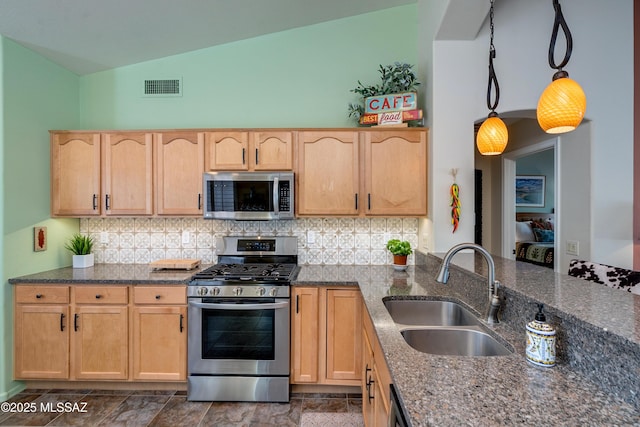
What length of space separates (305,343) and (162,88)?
276cm

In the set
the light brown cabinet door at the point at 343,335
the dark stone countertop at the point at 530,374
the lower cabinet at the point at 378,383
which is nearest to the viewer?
the dark stone countertop at the point at 530,374

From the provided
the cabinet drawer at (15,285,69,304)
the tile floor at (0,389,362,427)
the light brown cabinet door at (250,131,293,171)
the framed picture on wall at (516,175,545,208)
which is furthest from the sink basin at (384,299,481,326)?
the framed picture on wall at (516,175,545,208)

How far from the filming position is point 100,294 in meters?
2.46

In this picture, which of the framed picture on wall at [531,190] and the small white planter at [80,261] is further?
the framed picture on wall at [531,190]

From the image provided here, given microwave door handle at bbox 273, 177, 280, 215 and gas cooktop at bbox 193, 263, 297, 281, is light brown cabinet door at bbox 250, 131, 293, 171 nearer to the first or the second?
microwave door handle at bbox 273, 177, 280, 215

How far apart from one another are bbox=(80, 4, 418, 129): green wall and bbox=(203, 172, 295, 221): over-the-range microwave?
0.70 m

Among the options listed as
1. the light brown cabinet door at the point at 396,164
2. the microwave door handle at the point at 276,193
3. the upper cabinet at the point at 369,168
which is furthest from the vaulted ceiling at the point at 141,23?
the microwave door handle at the point at 276,193

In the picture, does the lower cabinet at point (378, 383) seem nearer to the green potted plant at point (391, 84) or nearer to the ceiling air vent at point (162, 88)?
the green potted plant at point (391, 84)

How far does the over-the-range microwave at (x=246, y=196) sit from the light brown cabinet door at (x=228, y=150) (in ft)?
0.30

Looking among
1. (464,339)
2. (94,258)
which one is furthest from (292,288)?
(94,258)

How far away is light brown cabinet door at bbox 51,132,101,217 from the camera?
280 cm

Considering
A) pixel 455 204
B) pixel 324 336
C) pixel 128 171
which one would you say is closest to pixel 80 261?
pixel 128 171

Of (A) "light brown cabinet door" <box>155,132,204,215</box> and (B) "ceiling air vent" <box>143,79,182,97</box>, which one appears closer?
(A) "light brown cabinet door" <box>155,132,204,215</box>

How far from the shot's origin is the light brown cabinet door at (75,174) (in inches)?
110
